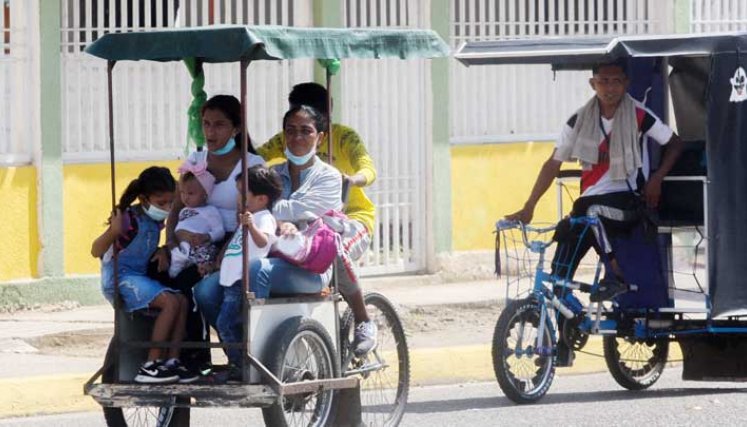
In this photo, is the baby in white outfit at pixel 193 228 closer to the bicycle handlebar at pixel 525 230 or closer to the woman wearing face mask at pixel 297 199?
the woman wearing face mask at pixel 297 199

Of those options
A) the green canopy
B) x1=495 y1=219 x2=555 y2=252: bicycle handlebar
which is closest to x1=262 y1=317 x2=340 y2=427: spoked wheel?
the green canopy

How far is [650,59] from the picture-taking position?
10812 mm

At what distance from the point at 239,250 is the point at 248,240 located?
0.06m

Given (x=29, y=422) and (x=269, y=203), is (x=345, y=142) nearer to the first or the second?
(x=269, y=203)

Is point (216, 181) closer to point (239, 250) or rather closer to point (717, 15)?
point (239, 250)

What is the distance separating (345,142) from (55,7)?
537 centimetres

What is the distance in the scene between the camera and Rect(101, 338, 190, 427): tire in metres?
8.05

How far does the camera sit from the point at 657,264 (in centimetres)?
1057

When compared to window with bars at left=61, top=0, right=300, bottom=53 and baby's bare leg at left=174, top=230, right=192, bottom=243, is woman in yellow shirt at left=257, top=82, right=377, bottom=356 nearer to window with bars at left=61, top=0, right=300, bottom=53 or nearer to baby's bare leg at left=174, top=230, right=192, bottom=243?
baby's bare leg at left=174, top=230, right=192, bottom=243

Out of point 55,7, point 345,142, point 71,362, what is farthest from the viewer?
point 55,7

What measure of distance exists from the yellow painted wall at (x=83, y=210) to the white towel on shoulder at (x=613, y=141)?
4.60 metres

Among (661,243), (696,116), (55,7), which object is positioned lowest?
(661,243)

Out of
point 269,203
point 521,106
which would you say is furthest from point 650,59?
point 521,106

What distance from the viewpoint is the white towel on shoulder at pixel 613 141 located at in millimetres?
10219
